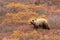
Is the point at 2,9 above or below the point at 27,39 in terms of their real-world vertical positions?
above

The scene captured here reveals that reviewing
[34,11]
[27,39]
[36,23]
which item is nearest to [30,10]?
[34,11]

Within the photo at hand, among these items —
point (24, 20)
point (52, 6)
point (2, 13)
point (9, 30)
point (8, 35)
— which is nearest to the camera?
point (8, 35)

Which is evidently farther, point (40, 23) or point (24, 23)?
point (24, 23)

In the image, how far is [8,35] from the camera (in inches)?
488

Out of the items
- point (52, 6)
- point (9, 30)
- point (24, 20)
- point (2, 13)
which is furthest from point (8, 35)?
point (52, 6)

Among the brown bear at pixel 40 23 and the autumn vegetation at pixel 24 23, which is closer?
the autumn vegetation at pixel 24 23

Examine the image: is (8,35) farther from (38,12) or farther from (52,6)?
(52,6)

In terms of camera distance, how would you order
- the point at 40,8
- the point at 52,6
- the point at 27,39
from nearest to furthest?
1. the point at 27,39
2. the point at 40,8
3. the point at 52,6

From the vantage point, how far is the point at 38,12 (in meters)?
18.0

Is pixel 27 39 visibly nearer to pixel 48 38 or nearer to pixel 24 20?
pixel 48 38

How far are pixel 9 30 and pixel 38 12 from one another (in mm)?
5053

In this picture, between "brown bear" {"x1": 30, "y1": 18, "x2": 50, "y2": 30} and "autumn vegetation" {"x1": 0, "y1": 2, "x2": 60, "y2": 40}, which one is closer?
"autumn vegetation" {"x1": 0, "y1": 2, "x2": 60, "y2": 40}

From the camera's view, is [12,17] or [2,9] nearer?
[12,17]

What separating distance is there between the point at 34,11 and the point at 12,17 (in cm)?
269
